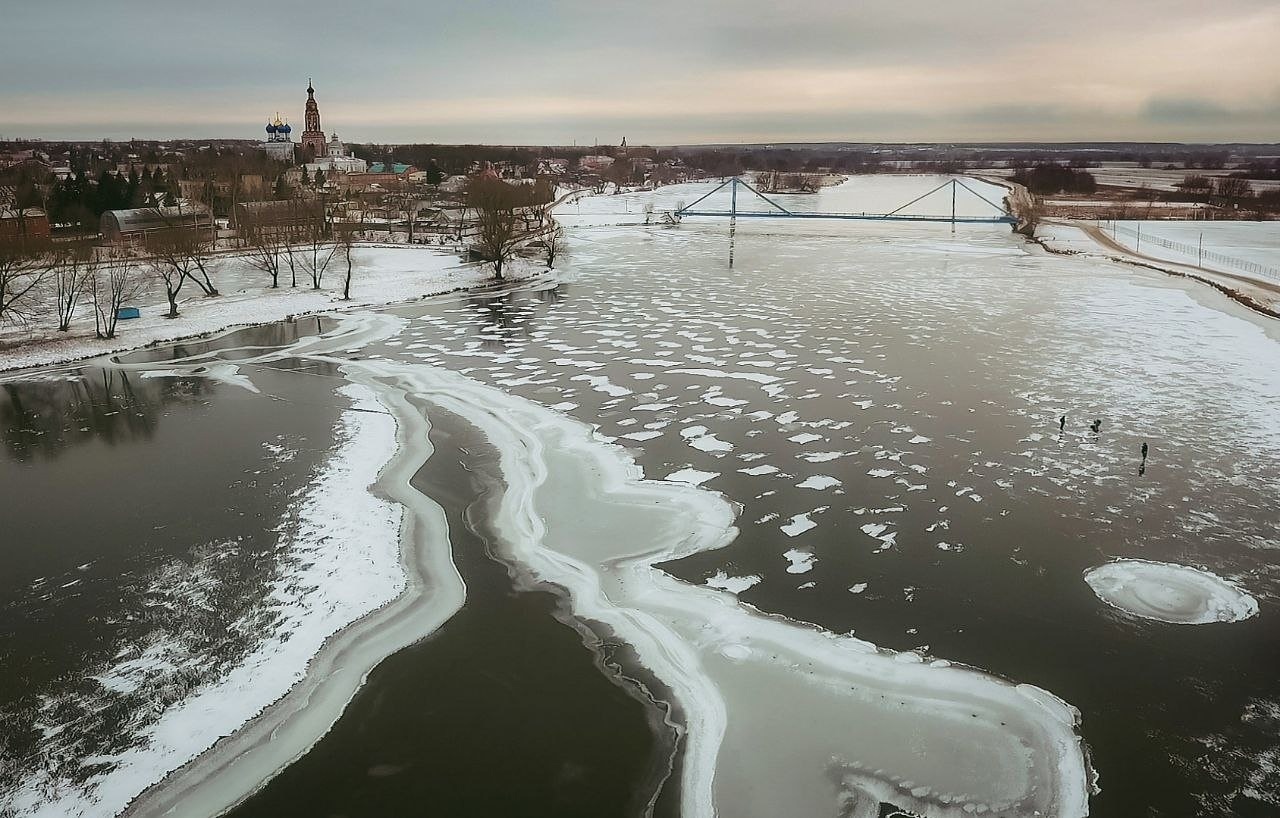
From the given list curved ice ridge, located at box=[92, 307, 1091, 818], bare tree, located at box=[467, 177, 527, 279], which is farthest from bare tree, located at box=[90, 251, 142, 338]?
curved ice ridge, located at box=[92, 307, 1091, 818]

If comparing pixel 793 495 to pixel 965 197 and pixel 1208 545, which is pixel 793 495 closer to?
pixel 1208 545

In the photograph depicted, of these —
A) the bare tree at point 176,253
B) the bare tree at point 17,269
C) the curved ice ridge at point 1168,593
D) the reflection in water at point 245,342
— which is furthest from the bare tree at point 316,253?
the curved ice ridge at point 1168,593

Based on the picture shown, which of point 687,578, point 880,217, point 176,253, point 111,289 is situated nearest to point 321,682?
point 687,578

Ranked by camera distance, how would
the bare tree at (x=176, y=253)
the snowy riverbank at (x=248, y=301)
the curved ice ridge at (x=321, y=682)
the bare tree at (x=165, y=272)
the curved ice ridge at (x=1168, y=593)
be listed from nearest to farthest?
1. the curved ice ridge at (x=321, y=682)
2. the curved ice ridge at (x=1168, y=593)
3. the snowy riverbank at (x=248, y=301)
4. the bare tree at (x=176, y=253)
5. the bare tree at (x=165, y=272)

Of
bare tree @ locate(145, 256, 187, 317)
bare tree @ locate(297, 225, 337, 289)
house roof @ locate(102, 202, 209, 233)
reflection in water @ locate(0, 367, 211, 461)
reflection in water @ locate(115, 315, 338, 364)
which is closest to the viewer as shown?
reflection in water @ locate(0, 367, 211, 461)

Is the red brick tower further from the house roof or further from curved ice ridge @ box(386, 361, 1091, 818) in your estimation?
curved ice ridge @ box(386, 361, 1091, 818)

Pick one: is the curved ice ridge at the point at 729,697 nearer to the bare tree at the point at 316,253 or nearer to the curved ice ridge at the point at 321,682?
the curved ice ridge at the point at 321,682
